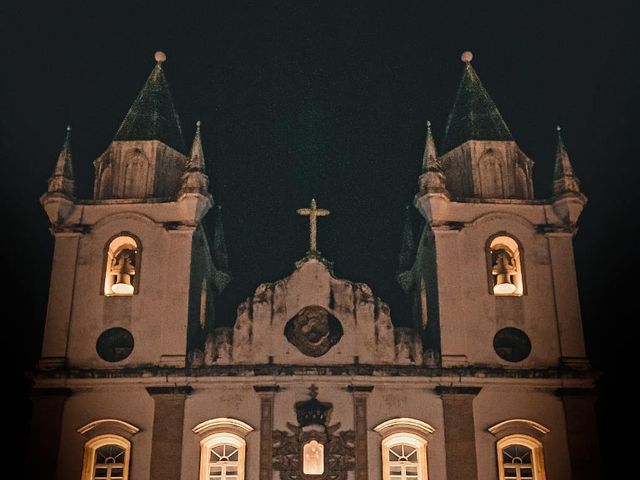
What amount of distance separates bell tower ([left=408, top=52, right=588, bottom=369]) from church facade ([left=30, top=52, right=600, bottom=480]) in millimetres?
64

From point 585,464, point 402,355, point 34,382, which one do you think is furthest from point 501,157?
point 34,382

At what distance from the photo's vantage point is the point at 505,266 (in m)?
35.0

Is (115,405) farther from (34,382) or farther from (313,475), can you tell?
(313,475)

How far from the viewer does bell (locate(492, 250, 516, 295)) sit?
3462 centimetres

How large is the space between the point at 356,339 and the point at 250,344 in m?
3.47

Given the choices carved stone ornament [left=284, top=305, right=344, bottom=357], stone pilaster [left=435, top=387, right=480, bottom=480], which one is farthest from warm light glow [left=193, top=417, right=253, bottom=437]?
stone pilaster [left=435, top=387, right=480, bottom=480]

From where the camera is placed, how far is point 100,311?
33750mm

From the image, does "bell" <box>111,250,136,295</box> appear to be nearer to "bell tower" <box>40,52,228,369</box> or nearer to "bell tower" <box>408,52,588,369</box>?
"bell tower" <box>40,52,228,369</box>

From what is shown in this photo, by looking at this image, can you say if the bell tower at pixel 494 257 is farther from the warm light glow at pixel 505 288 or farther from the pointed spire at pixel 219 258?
the pointed spire at pixel 219 258

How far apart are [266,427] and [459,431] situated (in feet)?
19.8

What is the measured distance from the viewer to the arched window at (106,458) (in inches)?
1234

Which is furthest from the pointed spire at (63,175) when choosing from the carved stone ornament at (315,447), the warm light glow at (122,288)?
the carved stone ornament at (315,447)

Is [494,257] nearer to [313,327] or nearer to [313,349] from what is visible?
[313,327]

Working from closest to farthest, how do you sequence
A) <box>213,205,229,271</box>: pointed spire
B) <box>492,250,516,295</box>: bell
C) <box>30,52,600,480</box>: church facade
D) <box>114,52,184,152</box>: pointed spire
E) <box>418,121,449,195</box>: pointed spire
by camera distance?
<box>30,52,600,480</box>: church facade
<box>492,250,516,295</box>: bell
<box>418,121,449,195</box>: pointed spire
<box>114,52,184,152</box>: pointed spire
<box>213,205,229,271</box>: pointed spire
